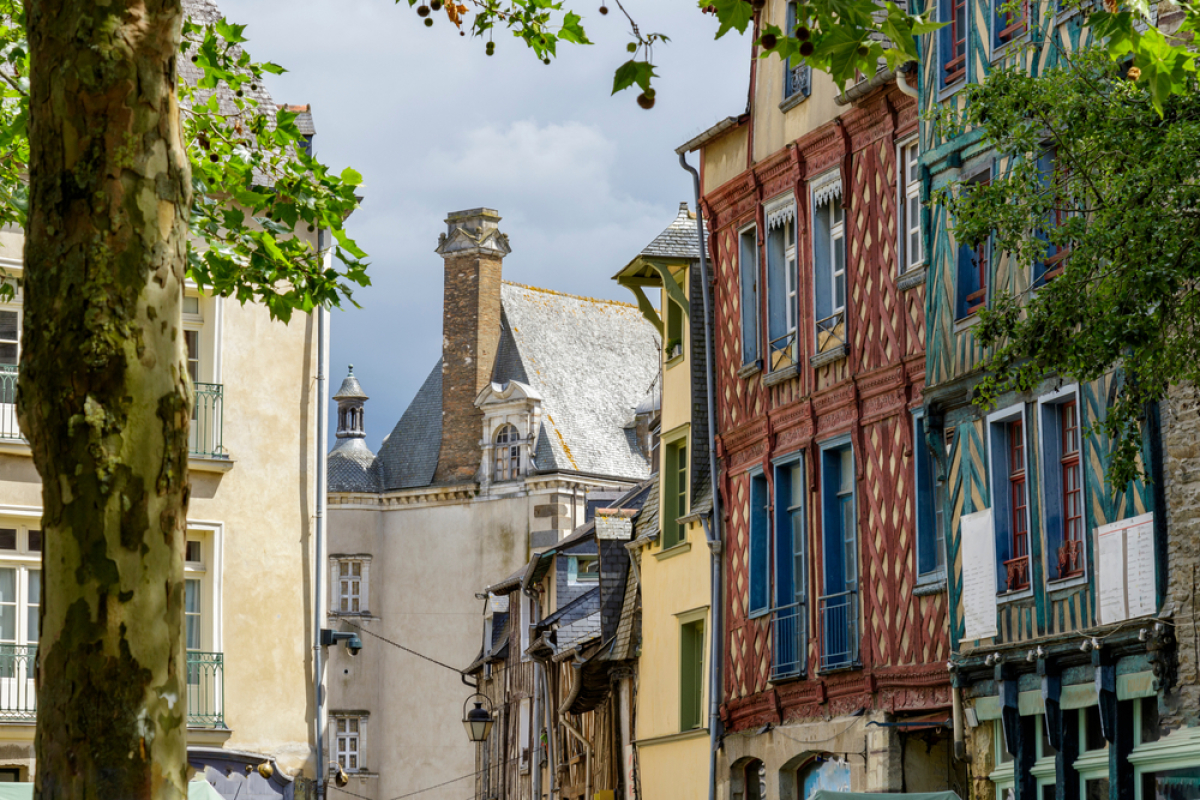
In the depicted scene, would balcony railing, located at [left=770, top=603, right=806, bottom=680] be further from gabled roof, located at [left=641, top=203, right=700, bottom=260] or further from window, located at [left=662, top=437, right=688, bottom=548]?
gabled roof, located at [left=641, top=203, right=700, bottom=260]

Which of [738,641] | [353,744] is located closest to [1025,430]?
[738,641]

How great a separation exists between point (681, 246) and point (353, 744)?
30844 mm

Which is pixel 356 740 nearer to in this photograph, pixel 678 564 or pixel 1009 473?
pixel 678 564

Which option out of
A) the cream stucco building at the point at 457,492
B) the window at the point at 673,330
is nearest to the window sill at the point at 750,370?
the window at the point at 673,330

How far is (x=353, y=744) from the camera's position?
5319 cm

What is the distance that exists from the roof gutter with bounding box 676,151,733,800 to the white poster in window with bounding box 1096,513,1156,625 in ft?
27.1

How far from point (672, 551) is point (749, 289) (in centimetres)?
399

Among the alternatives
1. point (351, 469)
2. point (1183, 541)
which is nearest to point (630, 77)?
point (1183, 541)

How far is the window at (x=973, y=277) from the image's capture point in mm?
18406

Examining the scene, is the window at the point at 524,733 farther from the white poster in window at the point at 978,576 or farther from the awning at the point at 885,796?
the awning at the point at 885,796

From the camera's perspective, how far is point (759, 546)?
22875 millimetres

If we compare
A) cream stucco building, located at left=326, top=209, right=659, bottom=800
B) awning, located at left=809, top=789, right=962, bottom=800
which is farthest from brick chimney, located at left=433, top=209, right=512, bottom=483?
awning, located at left=809, top=789, right=962, bottom=800

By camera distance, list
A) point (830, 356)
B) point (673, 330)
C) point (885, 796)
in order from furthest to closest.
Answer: point (673, 330) → point (830, 356) → point (885, 796)

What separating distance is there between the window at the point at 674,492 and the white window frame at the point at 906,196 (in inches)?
249
